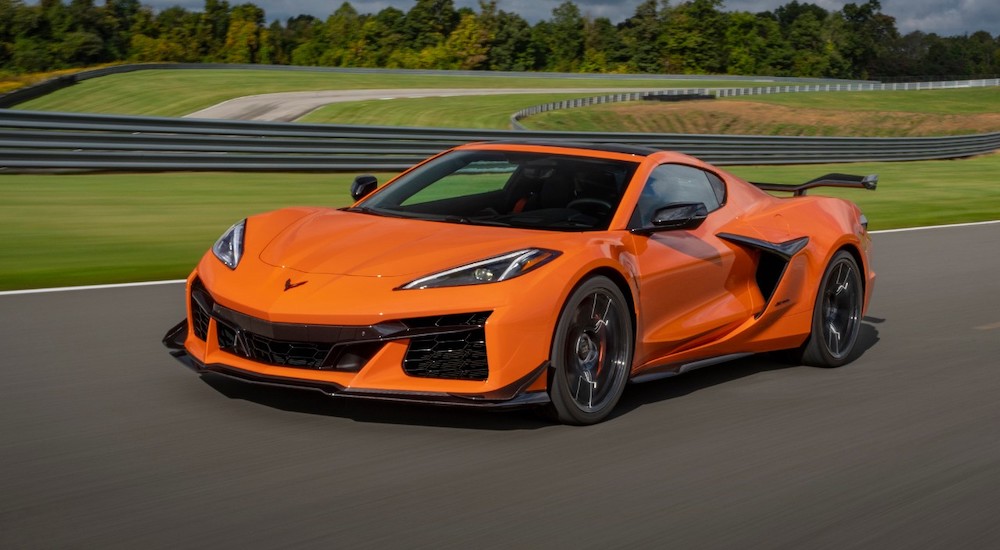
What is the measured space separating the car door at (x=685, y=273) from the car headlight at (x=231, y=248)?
5.87 feet

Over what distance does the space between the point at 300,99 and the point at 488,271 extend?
162 feet

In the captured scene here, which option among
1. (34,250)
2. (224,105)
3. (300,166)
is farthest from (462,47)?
(34,250)

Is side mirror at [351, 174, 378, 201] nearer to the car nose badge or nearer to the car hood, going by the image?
the car hood

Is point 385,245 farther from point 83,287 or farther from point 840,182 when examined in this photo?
point 83,287

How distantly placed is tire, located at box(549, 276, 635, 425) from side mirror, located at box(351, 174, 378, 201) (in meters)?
1.75

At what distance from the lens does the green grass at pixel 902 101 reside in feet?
223

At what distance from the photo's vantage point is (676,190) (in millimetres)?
6684

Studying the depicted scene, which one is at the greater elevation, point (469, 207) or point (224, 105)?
point (469, 207)

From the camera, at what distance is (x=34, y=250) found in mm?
11047

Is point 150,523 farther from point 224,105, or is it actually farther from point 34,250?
point 224,105

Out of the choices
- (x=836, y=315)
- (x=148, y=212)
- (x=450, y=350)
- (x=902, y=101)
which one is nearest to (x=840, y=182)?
(x=836, y=315)

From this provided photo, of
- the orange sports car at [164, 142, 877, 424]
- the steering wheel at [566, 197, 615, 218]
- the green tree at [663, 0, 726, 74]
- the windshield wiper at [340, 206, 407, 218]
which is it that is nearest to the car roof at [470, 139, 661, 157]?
the orange sports car at [164, 142, 877, 424]

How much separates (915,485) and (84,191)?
500 inches

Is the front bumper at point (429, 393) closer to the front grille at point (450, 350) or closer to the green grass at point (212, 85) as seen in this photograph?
the front grille at point (450, 350)
